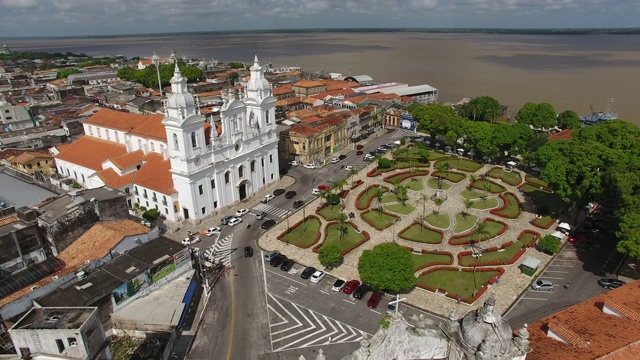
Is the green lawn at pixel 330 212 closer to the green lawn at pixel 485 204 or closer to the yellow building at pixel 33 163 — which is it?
the green lawn at pixel 485 204

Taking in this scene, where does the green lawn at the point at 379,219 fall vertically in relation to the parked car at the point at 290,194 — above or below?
above

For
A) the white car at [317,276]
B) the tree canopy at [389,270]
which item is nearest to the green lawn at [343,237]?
the white car at [317,276]

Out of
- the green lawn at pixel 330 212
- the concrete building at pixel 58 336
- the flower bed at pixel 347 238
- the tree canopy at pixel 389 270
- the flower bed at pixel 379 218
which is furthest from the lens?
the green lawn at pixel 330 212

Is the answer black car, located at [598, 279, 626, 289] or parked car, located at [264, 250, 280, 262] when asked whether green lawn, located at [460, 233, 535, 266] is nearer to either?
black car, located at [598, 279, 626, 289]

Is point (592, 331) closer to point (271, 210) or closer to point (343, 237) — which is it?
point (343, 237)

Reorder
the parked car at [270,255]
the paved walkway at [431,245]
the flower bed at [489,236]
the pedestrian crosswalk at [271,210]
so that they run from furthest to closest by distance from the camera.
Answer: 1. the pedestrian crosswalk at [271,210]
2. the flower bed at [489,236]
3. the parked car at [270,255]
4. the paved walkway at [431,245]

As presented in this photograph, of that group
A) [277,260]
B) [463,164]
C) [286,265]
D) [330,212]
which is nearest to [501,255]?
[330,212]

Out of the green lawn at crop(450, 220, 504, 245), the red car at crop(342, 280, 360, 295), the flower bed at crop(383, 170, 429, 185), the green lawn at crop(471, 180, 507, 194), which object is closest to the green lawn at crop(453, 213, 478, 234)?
the green lawn at crop(450, 220, 504, 245)

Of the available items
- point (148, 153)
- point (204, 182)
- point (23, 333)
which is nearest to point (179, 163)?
point (204, 182)
